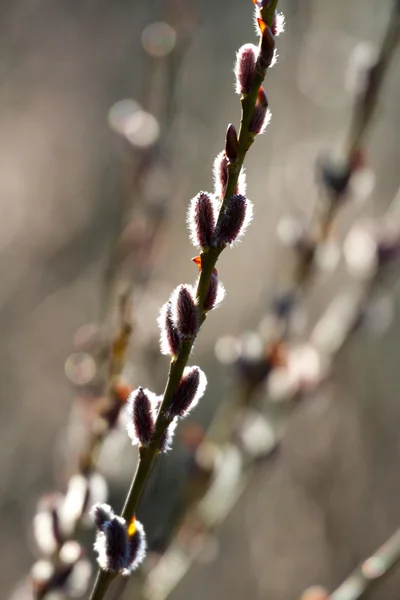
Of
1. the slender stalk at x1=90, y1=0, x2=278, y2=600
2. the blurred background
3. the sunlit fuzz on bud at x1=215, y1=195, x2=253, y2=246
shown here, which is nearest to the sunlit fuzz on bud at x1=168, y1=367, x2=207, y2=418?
the slender stalk at x1=90, y1=0, x2=278, y2=600

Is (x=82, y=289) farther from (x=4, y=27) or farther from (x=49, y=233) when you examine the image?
(x=4, y=27)

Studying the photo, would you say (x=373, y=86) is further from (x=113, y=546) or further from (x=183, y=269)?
(x=183, y=269)

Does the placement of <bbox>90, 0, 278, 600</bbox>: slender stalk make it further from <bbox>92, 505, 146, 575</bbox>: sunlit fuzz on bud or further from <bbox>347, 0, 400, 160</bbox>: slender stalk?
<bbox>347, 0, 400, 160</bbox>: slender stalk

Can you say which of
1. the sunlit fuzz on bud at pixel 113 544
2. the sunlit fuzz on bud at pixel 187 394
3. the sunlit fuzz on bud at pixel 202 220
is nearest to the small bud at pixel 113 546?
the sunlit fuzz on bud at pixel 113 544

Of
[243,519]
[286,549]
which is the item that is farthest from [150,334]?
[243,519]

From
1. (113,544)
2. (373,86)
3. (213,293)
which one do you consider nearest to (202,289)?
(213,293)

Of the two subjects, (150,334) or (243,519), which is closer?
(150,334)

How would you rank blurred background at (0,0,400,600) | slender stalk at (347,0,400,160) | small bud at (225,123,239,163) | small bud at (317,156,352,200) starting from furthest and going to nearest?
blurred background at (0,0,400,600), small bud at (317,156,352,200), slender stalk at (347,0,400,160), small bud at (225,123,239,163)
